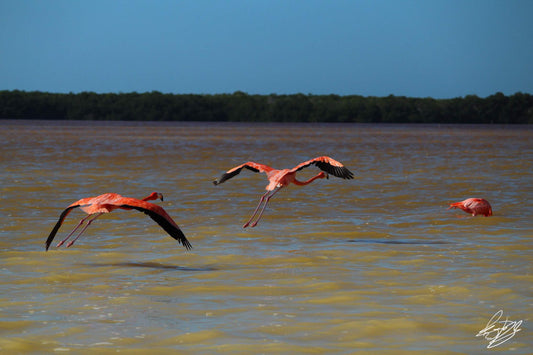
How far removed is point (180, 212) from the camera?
49.1 ft

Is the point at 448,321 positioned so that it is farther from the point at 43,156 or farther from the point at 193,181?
the point at 43,156

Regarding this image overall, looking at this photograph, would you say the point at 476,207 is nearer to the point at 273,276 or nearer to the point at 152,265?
the point at 273,276

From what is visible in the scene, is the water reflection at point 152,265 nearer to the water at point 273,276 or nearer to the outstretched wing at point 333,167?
the water at point 273,276

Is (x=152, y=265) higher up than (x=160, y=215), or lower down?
lower down

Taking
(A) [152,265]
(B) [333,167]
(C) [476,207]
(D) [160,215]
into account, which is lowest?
(A) [152,265]

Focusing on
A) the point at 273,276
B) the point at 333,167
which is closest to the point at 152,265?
the point at 273,276

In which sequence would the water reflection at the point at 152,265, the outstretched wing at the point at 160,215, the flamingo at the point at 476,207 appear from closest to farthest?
the outstretched wing at the point at 160,215 < the water reflection at the point at 152,265 < the flamingo at the point at 476,207
